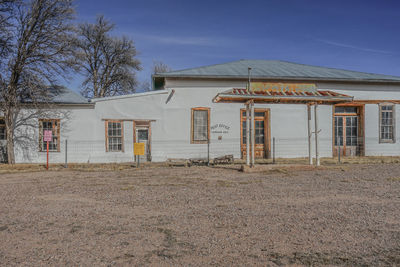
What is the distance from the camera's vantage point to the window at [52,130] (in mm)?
15656

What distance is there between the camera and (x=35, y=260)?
12.1 feet

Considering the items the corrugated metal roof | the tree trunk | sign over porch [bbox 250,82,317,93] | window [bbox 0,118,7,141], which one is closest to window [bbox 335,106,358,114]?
sign over porch [bbox 250,82,317,93]

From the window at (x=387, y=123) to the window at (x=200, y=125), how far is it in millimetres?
10289

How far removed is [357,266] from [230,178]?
266 inches

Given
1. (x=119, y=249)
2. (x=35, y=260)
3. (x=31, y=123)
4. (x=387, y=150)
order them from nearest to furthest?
1. (x=35, y=260)
2. (x=119, y=249)
3. (x=31, y=123)
4. (x=387, y=150)

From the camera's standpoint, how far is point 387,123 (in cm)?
1814

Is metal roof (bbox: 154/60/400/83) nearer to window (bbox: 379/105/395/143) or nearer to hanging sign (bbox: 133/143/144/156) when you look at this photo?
window (bbox: 379/105/395/143)

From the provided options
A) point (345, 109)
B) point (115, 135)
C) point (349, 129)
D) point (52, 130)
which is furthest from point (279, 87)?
point (52, 130)

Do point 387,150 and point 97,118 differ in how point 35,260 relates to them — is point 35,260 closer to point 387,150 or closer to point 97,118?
point 97,118

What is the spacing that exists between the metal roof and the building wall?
0.47 m

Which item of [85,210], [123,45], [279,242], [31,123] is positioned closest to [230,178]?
[85,210]

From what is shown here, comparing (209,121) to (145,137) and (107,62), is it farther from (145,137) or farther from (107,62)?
(107,62)

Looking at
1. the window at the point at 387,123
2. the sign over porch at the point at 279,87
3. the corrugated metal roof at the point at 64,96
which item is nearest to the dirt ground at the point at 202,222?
the sign over porch at the point at 279,87

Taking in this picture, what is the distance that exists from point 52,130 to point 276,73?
12.4m
